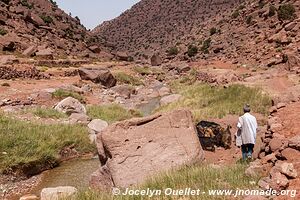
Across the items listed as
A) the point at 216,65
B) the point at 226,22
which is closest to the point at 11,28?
the point at 216,65

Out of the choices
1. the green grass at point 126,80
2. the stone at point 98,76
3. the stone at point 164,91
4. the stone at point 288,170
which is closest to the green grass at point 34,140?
the stone at point 288,170

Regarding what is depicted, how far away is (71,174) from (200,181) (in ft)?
27.6

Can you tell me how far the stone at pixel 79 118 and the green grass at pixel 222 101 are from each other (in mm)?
5353

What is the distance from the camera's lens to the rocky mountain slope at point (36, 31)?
176 feet

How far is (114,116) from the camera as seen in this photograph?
24.9 m

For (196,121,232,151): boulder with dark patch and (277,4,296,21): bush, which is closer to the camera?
(196,121,232,151): boulder with dark patch

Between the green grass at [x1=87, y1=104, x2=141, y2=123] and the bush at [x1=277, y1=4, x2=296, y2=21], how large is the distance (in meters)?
31.5

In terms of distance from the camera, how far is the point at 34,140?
17.2 m

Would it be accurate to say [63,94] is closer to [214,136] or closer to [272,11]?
[214,136]

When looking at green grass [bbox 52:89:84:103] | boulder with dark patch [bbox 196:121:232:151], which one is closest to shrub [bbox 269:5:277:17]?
green grass [bbox 52:89:84:103]

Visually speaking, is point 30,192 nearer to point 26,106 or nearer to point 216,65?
point 26,106

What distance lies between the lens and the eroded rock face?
39.6 feet

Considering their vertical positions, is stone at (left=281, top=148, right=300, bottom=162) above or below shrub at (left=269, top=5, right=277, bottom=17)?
below

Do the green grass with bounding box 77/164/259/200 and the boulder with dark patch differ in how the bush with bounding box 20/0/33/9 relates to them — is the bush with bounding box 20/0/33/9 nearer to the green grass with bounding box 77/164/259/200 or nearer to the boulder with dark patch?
the boulder with dark patch
